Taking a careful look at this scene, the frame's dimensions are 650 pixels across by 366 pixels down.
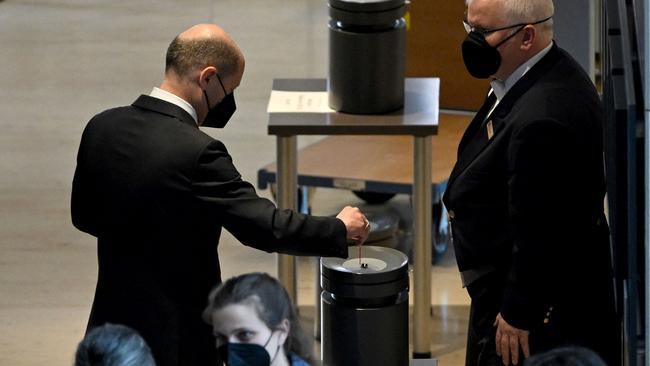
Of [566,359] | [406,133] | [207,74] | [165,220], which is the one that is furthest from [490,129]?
[566,359]

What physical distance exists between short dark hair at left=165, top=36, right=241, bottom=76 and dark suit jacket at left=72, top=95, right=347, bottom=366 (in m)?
0.12

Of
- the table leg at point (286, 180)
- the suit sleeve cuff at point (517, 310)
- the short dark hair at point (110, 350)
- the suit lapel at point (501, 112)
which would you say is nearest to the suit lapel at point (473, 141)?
the suit lapel at point (501, 112)

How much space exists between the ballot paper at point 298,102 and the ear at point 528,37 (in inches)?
56.7

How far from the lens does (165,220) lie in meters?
3.92

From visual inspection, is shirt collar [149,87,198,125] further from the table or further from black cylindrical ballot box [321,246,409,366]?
the table

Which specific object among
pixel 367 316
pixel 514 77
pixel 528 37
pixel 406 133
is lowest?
pixel 367 316

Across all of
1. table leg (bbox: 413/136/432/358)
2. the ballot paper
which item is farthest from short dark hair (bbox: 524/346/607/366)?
table leg (bbox: 413/136/432/358)

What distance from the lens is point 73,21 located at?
12.0 m

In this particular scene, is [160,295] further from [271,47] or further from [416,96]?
[271,47]

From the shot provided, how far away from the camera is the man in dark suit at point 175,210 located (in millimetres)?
3889

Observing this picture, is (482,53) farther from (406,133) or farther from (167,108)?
(406,133)

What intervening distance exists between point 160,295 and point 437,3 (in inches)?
199

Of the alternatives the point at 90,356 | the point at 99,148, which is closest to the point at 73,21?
the point at 99,148

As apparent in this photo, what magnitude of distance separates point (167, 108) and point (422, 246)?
2110 millimetres
